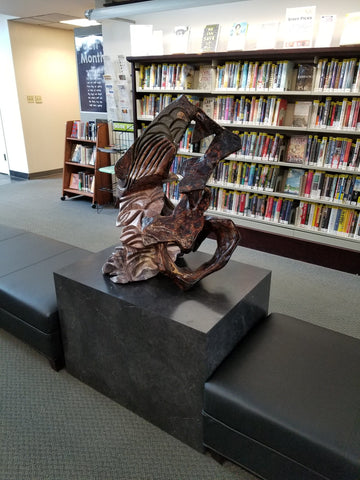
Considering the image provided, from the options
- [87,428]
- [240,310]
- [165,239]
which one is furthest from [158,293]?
[87,428]

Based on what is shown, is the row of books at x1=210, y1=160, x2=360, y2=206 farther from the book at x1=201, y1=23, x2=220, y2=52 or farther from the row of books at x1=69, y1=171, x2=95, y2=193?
the row of books at x1=69, y1=171, x2=95, y2=193

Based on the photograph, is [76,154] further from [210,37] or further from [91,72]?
[210,37]

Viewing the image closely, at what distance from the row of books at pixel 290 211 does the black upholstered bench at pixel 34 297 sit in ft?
5.73

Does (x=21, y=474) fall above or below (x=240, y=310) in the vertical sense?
below

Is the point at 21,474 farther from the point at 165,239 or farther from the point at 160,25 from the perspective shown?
the point at 160,25

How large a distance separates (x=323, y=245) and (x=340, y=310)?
762mm

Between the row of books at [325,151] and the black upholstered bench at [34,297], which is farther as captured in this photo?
the row of books at [325,151]

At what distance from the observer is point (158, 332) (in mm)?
1393

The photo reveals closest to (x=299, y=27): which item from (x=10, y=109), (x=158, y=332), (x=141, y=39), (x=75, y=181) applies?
(x=141, y=39)

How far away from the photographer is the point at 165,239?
150 cm

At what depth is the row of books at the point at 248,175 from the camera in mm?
3281

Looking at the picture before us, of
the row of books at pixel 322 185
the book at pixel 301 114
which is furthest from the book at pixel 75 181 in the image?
the book at pixel 301 114

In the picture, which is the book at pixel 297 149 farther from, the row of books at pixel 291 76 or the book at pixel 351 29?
the book at pixel 351 29

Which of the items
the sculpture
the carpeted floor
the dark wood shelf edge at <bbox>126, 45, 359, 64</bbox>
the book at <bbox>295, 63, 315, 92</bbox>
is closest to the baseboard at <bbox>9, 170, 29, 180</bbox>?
the dark wood shelf edge at <bbox>126, 45, 359, 64</bbox>
